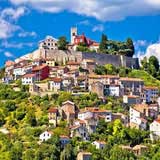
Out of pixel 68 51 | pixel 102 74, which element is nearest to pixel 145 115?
pixel 102 74

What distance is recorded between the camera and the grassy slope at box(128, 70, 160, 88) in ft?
268

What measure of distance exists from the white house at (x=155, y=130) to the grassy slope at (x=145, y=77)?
13.4m

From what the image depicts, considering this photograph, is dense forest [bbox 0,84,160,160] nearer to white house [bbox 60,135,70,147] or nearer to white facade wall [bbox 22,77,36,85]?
white house [bbox 60,135,70,147]

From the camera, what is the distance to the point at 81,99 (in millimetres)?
71312

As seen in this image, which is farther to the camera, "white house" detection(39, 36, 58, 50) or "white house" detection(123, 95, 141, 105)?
"white house" detection(39, 36, 58, 50)

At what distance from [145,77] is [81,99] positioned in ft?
47.3

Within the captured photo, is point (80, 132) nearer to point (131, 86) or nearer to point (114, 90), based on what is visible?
point (114, 90)

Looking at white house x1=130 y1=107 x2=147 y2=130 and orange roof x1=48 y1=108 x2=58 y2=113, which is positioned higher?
orange roof x1=48 y1=108 x2=58 y2=113

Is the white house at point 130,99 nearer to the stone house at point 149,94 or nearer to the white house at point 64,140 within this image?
the stone house at point 149,94

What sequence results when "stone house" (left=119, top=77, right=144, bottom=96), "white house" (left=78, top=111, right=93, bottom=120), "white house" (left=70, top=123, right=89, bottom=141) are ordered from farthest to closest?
"stone house" (left=119, top=77, right=144, bottom=96) → "white house" (left=78, top=111, right=93, bottom=120) → "white house" (left=70, top=123, right=89, bottom=141)

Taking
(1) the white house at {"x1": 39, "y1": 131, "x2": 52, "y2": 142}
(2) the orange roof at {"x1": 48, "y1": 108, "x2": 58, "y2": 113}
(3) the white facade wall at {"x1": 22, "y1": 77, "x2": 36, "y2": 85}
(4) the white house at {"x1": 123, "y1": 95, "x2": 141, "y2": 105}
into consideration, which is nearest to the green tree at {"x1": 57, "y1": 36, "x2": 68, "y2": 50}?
(3) the white facade wall at {"x1": 22, "y1": 77, "x2": 36, "y2": 85}

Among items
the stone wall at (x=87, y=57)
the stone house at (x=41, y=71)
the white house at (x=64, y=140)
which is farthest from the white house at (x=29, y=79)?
the white house at (x=64, y=140)

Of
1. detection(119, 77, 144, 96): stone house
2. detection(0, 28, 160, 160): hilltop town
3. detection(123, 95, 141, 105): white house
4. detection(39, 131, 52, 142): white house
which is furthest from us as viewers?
detection(119, 77, 144, 96): stone house

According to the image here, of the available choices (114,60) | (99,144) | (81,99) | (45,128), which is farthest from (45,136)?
(114,60)
